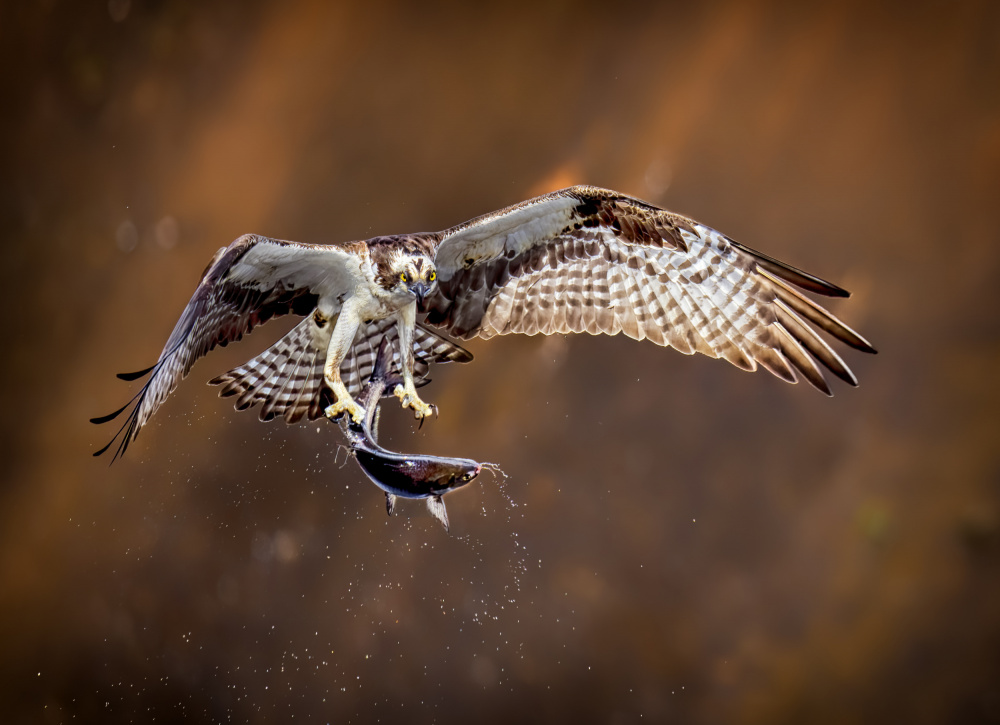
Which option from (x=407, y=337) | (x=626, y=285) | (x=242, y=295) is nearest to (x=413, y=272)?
(x=407, y=337)

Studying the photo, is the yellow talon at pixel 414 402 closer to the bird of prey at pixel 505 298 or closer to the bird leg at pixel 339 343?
the bird of prey at pixel 505 298

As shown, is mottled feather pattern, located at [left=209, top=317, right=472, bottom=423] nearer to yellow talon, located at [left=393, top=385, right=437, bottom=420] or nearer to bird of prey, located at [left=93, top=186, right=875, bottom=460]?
bird of prey, located at [left=93, top=186, right=875, bottom=460]

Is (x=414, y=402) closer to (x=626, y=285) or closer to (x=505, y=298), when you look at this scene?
(x=505, y=298)

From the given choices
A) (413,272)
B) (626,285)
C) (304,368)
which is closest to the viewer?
(413,272)

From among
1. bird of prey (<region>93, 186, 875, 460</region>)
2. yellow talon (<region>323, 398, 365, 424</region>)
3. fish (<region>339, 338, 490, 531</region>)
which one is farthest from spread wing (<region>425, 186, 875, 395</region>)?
fish (<region>339, 338, 490, 531</region>)

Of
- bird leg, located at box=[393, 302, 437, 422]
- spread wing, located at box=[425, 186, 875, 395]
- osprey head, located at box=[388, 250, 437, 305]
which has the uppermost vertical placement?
spread wing, located at box=[425, 186, 875, 395]

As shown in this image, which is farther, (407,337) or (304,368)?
(304,368)

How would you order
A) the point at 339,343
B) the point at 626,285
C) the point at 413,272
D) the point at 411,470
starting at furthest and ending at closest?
the point at 626,285
the point at 339,343
the point at 413,272
the point at 411,470

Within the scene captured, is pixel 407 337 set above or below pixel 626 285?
below
